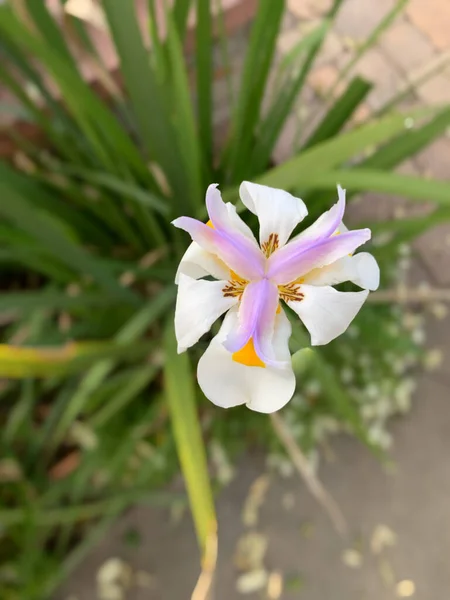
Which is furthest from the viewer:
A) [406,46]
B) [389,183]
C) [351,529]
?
[406,46]

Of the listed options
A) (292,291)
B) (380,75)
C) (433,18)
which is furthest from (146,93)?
(433,18)

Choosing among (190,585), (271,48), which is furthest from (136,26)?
(190,585)

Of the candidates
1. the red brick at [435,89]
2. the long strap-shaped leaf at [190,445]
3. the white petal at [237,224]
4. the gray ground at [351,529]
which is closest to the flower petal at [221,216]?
the white petal at [237,224]

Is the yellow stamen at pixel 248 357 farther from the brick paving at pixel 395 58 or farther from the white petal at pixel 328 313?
the brick paving at pixel 395 58

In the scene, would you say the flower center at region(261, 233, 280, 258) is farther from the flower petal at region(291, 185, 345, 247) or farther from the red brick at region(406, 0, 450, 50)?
the red brick at region(406, 0, 450, 50)

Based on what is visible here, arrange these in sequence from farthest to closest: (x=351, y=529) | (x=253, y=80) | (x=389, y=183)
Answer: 1. (x=351, y=529)
2. (x=253, y=80)
3. (x=389, y=183)

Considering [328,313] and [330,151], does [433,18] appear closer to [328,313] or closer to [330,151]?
[330,151]
